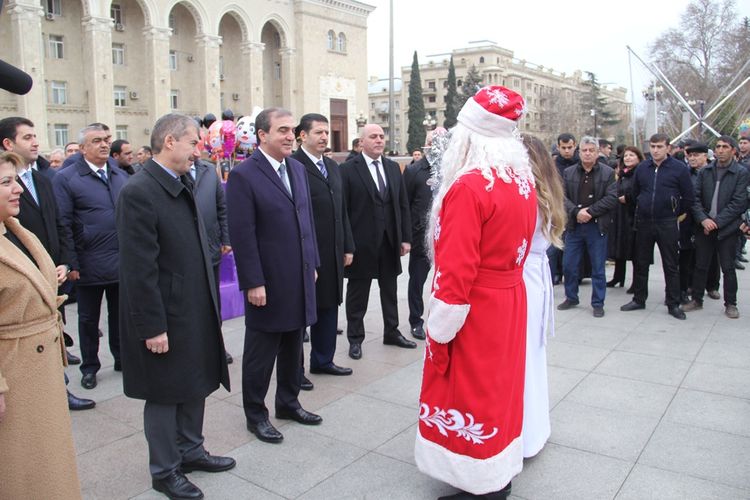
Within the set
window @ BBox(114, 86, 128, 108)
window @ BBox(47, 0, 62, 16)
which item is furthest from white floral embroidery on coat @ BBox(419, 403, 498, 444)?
window @ BBox(114, 86, 128, 108)

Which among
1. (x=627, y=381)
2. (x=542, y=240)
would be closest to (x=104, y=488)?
(x=542, y=240)

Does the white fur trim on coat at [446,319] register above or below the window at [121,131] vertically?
below

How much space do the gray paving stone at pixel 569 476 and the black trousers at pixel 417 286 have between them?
9.03 feet

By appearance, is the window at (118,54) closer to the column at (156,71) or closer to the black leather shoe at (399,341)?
the column at (156,71)

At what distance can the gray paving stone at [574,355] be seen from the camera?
5.43m

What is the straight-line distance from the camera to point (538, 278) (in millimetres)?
3510

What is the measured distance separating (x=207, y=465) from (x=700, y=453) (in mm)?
2949

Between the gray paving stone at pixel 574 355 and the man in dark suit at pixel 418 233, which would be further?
the man in dark suit at pixel 418 233

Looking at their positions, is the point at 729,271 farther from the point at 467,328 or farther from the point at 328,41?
the point at 328,41

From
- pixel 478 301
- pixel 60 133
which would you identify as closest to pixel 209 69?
pixel 60 133

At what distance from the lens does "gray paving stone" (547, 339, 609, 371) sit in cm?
543

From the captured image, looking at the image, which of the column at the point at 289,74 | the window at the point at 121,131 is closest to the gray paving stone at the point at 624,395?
the window at the point at 121,131

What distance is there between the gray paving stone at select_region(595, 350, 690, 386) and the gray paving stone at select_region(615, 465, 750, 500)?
1.69 metres

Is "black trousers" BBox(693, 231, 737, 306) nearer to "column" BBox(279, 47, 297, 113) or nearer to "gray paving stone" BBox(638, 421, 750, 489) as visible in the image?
"gray paving stone" BBox(638, 421, 750, 489)
